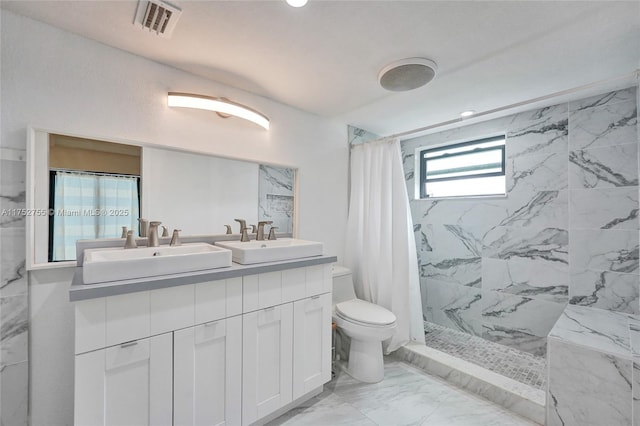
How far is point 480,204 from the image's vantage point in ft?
8.88

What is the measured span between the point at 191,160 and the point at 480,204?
2.63 m

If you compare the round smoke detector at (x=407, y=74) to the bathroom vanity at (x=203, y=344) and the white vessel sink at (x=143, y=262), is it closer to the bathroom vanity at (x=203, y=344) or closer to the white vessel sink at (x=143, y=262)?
the bathroom vanity at (x=203, y=344)

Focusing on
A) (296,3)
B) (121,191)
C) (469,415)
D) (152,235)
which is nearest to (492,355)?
(469,415)

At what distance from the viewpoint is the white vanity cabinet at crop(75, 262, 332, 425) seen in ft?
3.66

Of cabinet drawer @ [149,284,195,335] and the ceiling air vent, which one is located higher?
the ceiling air vent

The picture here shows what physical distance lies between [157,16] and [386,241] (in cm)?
218

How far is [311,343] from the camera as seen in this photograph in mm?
1786

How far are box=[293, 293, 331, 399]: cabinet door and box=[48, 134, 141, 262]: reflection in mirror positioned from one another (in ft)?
3.87

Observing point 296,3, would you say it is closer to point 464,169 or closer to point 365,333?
point 365,333

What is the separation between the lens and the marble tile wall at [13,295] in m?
1.30

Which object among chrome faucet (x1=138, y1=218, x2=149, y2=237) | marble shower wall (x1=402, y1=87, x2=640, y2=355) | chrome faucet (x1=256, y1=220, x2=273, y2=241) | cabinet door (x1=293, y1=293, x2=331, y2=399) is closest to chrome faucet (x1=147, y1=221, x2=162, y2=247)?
chrome faucet (x1=138, y1=218, x2=149, y2=237)

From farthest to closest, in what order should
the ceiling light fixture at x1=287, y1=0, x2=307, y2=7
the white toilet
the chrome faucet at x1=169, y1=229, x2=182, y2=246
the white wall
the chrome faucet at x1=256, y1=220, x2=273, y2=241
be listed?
the chrome faucet at x1=256, y1=220, x2=273, y2=241
the white toilet
the chrome faucet at x1=169, y1=229, x2=182, y2=246
the white wall
the ceiling light fixture at x1=287, y1=0, x2=307, y2=7

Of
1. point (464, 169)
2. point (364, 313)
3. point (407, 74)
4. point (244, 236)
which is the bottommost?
point (364, 313)

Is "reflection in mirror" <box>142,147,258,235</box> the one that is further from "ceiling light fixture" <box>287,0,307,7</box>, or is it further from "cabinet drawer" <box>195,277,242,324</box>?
"ceiling light fixture" <box>287,0,307,7</box>
